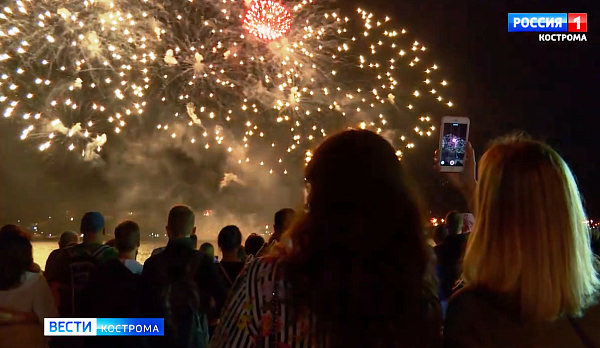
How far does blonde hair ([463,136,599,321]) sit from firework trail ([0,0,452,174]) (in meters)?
10.2

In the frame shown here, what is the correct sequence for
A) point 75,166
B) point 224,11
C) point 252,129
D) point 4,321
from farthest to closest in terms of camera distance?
point 75,166, point 252,129, point 224,11, point 4,321

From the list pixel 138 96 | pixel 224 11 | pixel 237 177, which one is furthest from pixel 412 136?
pixel 237 177

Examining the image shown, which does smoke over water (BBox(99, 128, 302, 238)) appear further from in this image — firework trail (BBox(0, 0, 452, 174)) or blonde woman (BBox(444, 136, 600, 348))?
blonde woman (BBox(444, 136, 600, 348))

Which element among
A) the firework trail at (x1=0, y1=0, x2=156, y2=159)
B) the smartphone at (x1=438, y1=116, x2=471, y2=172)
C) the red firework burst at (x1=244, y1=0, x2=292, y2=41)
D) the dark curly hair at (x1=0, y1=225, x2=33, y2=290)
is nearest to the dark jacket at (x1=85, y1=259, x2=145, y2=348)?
the dark curly hair at (x1=0, y1=225, x2=33, y2=290)

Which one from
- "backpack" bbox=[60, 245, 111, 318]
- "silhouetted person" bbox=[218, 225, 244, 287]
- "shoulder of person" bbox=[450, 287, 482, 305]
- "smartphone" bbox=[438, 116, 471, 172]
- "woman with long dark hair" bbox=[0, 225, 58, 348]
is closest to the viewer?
"shoulder of person" bbox=[450, 287, 482, 305]

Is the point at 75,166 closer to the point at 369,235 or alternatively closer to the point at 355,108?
the point at 355,108

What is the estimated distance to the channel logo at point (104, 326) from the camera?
4129 millimetres

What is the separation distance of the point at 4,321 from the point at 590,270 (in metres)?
4.07

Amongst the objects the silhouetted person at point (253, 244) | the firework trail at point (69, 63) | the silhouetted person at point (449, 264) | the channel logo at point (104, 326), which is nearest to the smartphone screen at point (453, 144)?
the silhouetted person at point (449, 264)

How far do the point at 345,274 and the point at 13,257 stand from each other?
11.7 ft

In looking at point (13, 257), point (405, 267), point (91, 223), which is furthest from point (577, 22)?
point (405, 267)

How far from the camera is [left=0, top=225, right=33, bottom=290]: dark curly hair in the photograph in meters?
4.30

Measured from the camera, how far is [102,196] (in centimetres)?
2062

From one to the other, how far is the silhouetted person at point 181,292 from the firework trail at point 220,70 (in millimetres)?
7889
